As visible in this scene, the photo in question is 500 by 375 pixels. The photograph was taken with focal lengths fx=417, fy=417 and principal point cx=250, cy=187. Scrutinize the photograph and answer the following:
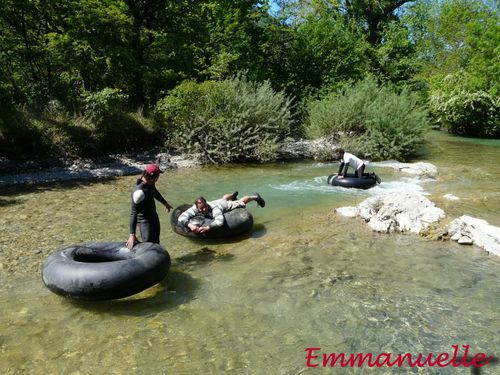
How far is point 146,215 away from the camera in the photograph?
6.70 metres

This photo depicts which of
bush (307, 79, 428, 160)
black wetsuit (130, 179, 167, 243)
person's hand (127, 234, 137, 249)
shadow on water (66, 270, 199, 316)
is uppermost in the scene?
bush (307, 79, 428, 160)

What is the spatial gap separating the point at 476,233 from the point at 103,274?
6.53m

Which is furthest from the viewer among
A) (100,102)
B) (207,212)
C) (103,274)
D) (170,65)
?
(170,65)

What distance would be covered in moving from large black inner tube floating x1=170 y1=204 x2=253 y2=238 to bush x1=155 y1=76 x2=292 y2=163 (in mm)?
7870

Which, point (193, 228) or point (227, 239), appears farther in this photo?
point (227, 239)

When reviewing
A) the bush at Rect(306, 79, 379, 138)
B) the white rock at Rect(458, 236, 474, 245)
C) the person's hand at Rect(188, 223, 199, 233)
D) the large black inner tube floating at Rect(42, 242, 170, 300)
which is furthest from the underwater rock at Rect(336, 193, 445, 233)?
the bush at Rect(306, 79, 379, 138)

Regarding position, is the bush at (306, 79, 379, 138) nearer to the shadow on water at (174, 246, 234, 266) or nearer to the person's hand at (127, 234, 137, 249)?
the shadow on water at (174, 246, 234, 266)

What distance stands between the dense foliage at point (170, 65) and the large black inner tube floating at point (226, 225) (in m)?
8.09

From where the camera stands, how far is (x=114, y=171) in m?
14.7

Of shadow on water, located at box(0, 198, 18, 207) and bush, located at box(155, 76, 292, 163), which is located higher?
bush, located at box(155, 76, 292, 163)

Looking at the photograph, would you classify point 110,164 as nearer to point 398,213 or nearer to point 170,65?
point 170,65

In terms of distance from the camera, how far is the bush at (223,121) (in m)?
16.4

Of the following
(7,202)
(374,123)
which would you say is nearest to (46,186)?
(7,202)

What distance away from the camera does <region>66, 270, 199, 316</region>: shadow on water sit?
222 inches
